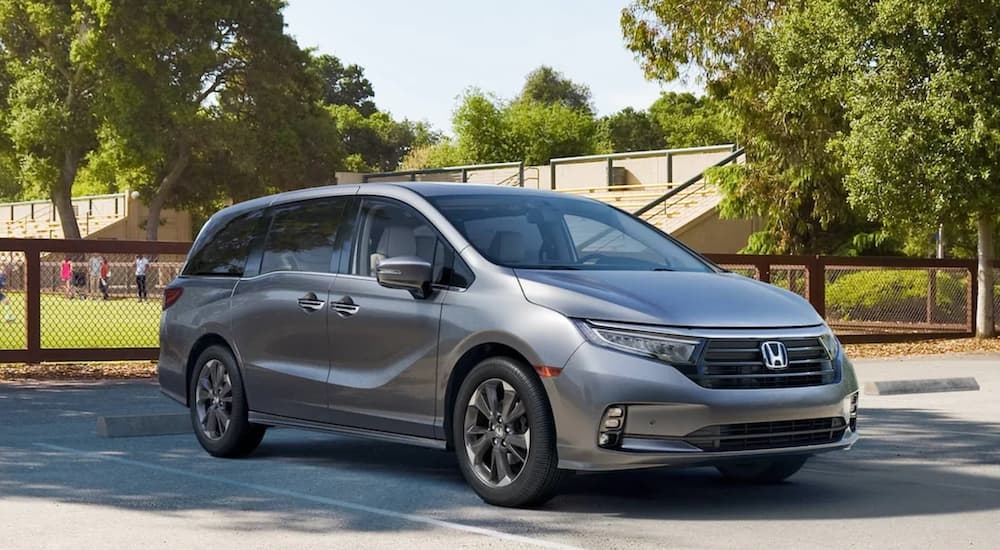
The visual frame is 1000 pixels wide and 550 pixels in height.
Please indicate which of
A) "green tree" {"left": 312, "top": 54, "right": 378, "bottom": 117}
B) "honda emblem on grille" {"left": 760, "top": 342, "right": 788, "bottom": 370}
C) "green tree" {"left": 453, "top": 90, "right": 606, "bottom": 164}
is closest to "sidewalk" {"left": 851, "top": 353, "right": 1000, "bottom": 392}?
"honda emblem on grille" {"left": 760, "top": 342, "right": 788, "bottom": 370}

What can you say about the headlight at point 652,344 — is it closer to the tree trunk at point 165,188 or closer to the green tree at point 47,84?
the green tree at point 47,84

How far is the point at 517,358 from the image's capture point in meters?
8.23

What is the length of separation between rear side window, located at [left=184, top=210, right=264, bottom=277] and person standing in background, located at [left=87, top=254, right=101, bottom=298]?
1145 centimetres

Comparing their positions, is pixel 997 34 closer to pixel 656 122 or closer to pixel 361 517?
pixel 361 517

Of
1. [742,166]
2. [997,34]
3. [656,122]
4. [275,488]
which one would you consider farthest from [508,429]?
[656,122]

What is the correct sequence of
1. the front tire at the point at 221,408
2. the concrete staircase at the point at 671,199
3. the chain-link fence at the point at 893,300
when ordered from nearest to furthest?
the front tire at the point at 221,408 → the chain-link fence at the point at 893,300 → the concrete staircase at the point at 671,199

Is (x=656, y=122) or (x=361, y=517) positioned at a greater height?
(x=656, y=122)

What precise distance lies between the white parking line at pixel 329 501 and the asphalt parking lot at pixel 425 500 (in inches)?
0.5

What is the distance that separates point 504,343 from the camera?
8.21m

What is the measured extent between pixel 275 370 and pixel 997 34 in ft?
62.6

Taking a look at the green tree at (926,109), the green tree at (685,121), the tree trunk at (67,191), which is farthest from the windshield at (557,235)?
the green tree at (685,121)

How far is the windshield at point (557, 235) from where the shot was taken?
8.89 meters

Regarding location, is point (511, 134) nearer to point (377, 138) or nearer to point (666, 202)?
point (666, 202)

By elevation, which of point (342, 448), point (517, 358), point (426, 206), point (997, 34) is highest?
point (997, 34)
